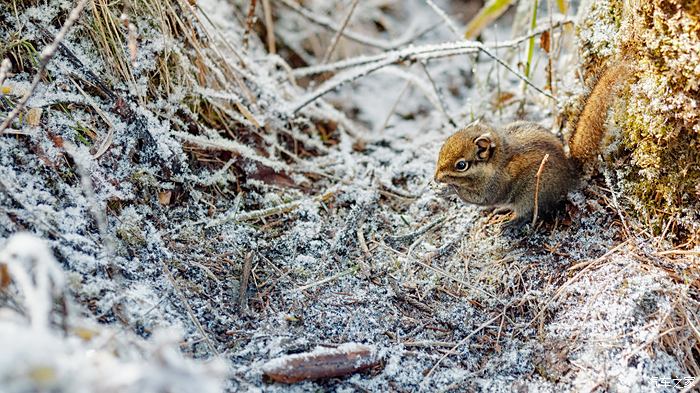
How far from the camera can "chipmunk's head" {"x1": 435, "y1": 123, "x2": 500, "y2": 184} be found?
2.68 metres

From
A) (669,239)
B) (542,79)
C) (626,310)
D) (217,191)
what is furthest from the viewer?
(542,79)

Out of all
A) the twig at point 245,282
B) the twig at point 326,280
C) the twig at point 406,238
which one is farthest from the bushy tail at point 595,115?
the twig at point 245,282

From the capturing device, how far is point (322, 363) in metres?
1.93

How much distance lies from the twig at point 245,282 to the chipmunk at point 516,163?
94cm

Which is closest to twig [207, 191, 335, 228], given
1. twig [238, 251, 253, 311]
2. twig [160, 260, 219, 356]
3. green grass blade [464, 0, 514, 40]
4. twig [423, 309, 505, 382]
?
twig [238, 251, 253, 311]

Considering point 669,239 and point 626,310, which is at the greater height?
point 669,239

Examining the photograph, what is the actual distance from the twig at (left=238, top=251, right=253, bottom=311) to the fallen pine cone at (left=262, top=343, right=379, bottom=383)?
1.12 ft

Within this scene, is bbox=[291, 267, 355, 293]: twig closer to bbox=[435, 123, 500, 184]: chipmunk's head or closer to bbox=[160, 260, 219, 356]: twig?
bbox=[160, 260, 219, 356]: twig

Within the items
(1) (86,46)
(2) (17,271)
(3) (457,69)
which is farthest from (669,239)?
(3) (457,69)

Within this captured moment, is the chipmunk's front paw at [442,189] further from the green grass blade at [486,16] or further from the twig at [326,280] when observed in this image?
the green grass blade at [486,16]

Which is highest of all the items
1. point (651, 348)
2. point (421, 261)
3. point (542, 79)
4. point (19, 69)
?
point (19, 69)

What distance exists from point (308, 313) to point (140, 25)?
1.37 meters

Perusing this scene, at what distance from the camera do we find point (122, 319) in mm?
1896

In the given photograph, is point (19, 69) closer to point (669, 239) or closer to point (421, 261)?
point (421, 261)
